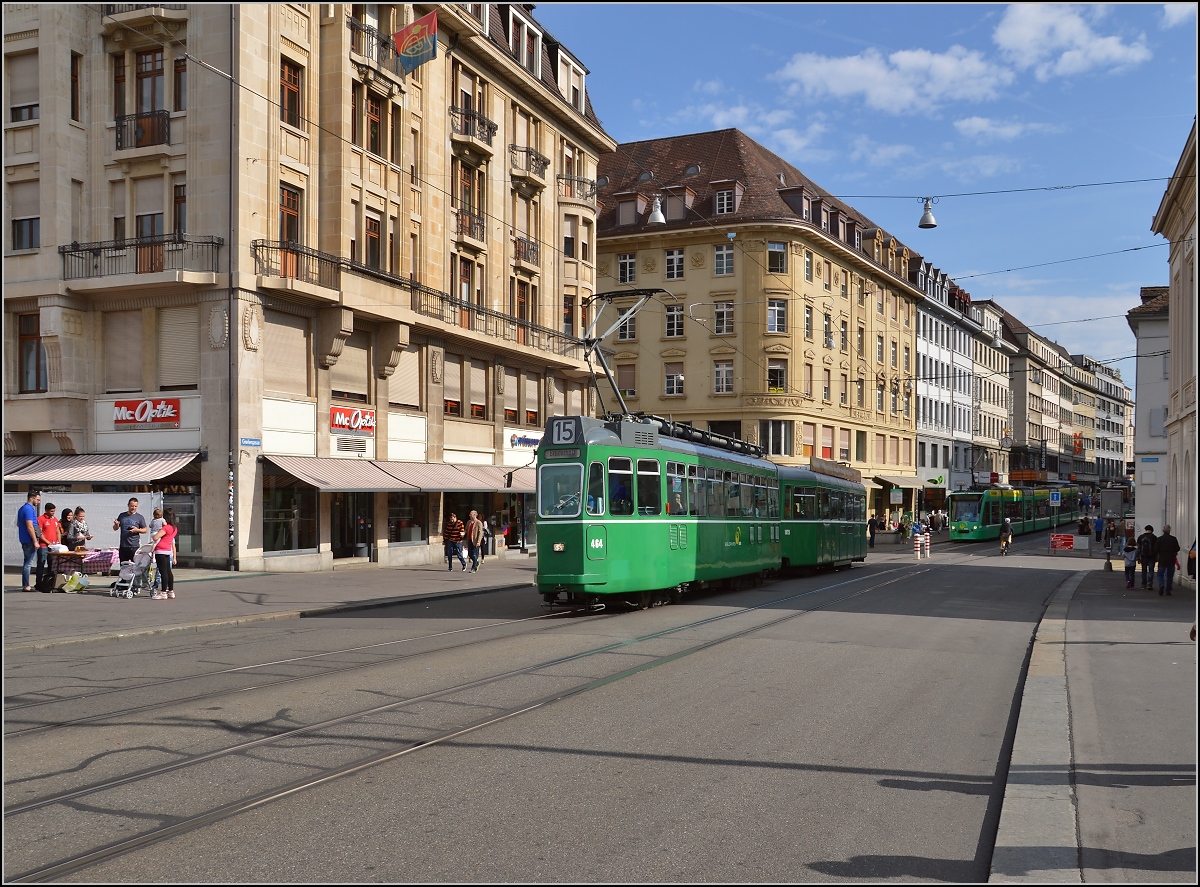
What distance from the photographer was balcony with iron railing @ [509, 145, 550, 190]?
39469 millimetres

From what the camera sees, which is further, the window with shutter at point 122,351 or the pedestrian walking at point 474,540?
the pedestrian walking at point 474,540

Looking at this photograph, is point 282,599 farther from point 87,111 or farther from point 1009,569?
point 1009,569

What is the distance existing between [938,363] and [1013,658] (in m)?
74.0

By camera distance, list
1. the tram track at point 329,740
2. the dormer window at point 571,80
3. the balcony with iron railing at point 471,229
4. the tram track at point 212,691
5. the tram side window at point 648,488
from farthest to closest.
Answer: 1. the dormer window at point 571,80
2. the balcony with iron railing at point 471,229
3. the tram side window at point 648,488
4. the tram track at point 212,691
5. the tram track at point 329,740

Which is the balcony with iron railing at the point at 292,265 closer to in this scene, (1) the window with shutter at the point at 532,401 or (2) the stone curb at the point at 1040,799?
(1) the window with shutter at the point at 532,401

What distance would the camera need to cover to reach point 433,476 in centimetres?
3269

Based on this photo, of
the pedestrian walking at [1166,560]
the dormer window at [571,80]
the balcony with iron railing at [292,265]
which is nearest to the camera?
the pedestrian walking at [1166,560]

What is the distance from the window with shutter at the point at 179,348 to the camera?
26.6 m

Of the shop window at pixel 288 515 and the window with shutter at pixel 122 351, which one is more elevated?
the window with shutter at pixel 122 351

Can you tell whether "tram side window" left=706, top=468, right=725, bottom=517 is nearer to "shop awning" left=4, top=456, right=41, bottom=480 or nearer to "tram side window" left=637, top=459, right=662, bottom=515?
"tram side window" left=637, top=459, right=662, bottom=515

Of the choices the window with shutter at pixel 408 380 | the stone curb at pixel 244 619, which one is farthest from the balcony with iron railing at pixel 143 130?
the stone curb at pixel 244 619

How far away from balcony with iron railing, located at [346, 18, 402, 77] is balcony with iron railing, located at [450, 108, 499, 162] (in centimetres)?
378

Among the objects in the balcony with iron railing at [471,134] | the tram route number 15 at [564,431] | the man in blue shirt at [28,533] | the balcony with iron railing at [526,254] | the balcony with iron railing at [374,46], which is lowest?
the man in blue shirt at [28,533]

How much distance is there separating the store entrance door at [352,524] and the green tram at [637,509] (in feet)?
38.6
